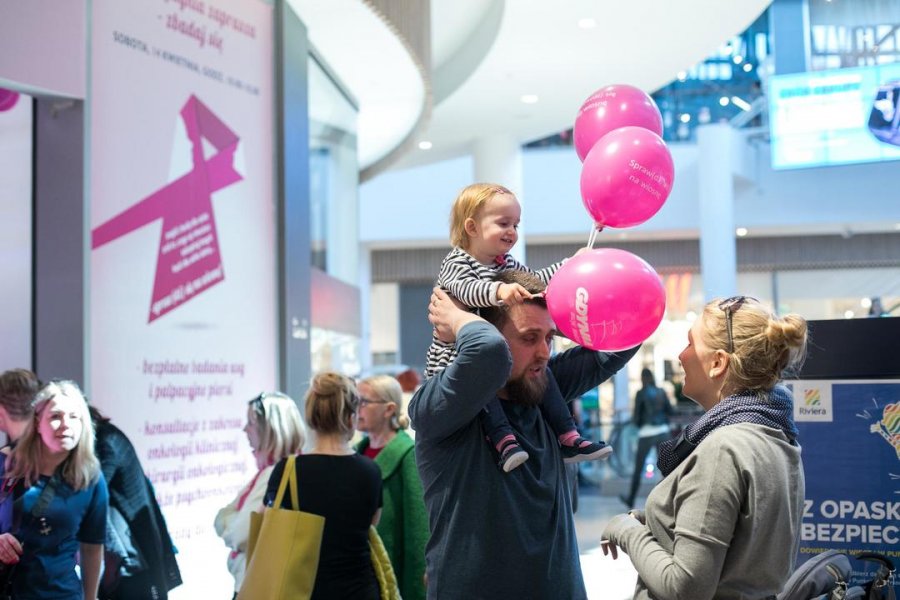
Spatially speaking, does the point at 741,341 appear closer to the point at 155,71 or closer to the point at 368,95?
the point at 155,71

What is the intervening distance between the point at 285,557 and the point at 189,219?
2.69 m

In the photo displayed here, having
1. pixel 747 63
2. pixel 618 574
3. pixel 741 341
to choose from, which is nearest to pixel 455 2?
pixel 618 574

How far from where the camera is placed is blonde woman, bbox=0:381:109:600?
3.28m

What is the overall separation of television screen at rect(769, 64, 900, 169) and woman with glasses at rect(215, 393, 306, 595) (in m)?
12.4

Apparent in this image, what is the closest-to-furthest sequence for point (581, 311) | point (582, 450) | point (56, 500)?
point (581, 311) < point (582, 450) < point (56, 500)

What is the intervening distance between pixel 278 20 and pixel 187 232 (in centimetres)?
178

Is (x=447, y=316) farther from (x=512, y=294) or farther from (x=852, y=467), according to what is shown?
(x=852, y=467)

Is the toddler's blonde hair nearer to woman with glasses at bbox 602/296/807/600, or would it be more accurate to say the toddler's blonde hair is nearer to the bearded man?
the bearded man

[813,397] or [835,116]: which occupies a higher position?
[835,116]

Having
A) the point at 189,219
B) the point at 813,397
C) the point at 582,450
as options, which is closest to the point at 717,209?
the point at 189,219

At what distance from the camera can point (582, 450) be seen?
222 cm

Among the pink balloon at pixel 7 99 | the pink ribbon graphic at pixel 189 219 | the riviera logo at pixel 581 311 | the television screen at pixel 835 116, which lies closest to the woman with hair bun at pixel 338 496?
the riviera logo at pixel 581 311

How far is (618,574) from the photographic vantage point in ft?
22.8

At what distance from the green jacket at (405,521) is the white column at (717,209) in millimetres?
12571
